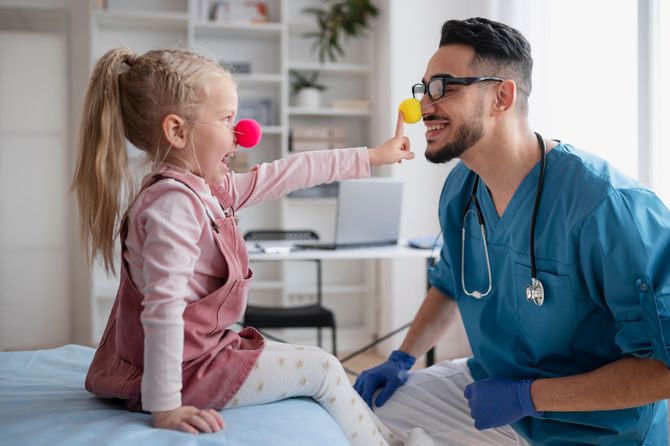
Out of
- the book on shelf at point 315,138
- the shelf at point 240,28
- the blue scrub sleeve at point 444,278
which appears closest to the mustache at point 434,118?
the blue scrub sleeve at point 444,278

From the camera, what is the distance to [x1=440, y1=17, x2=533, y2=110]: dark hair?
4.58 ft

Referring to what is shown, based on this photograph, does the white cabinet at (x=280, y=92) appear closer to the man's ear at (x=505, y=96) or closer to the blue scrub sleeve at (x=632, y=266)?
the man's ear at (x=505, y=96)

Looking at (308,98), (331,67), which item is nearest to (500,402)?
(308,98)

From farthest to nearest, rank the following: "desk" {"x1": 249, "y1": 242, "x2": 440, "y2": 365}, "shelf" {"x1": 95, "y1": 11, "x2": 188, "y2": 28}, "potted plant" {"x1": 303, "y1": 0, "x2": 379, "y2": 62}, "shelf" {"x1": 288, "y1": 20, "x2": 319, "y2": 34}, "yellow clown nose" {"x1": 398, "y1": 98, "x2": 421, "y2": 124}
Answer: "shelf" {"x1": 288, "y1": 20, "x2": 319, "y2": 34}
"potted plant" {"x1": 303, "y1": 0, "x2": 379, "y2": 62}
"shelf" {"x1": 95, "y1": 11, "x2": 188, "y2": 28}
"desk" {"x1": 249, "y1": 242, "x2": 440, "y2": 365}
"yellow clown nose" {"x1": 398, "y1": 98, "x2": 421, "y2": 124}

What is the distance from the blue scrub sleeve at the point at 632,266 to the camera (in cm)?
107

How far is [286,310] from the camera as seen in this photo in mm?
3002

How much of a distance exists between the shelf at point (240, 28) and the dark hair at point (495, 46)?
2.57 m

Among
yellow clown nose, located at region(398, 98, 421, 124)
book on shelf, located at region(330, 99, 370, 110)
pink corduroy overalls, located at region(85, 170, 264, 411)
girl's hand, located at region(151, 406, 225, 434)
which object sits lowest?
girl's hand, located at region(151, 406, 225, 434)

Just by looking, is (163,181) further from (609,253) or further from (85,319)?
(85,319)

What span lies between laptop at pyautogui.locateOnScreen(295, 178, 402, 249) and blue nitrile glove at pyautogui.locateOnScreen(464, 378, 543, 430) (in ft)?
4.29

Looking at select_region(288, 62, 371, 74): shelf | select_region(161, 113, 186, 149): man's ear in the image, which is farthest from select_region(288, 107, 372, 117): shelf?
select_region(161, 113, 186, 149): man's ear

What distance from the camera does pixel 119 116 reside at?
3.23 feet

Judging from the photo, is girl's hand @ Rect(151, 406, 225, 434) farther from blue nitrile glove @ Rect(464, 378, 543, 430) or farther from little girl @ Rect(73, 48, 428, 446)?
blue nitrile glove @ Rect(464, 378, 543, 430)

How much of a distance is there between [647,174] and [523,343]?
119 cm
